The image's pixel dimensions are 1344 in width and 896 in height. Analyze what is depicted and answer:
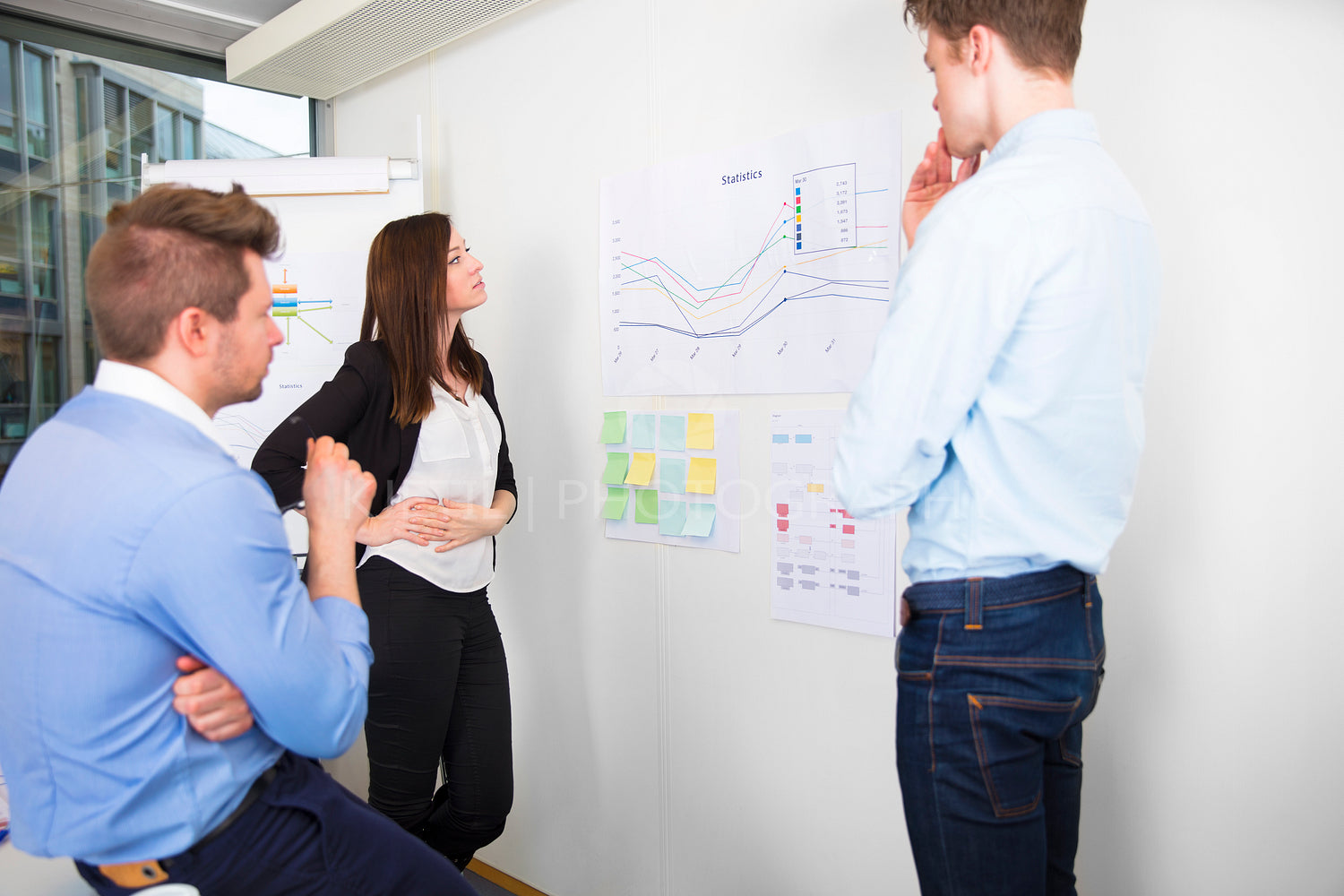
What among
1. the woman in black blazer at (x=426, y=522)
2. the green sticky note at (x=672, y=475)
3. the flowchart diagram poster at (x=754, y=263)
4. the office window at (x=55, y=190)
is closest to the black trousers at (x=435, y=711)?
the woman in black blazer at (x=426, y=522)

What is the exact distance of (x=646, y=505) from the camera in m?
2.32

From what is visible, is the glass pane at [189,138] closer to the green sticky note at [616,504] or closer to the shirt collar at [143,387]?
the green sticky note at [616,504]

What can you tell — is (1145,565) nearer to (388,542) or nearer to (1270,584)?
(1270,584)

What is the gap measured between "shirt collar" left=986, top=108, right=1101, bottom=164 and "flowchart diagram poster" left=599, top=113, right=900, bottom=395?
74 cm

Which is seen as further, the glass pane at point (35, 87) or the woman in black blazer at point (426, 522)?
the glass pane at point (35, 87)

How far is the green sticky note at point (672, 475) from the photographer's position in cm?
223

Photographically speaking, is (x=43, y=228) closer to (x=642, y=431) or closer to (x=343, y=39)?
(x=343, y=39)

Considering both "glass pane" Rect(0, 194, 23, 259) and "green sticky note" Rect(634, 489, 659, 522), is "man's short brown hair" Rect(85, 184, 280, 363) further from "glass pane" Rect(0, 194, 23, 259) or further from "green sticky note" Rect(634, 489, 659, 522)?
"glass pane" Rect(0, 194, 23, 259)

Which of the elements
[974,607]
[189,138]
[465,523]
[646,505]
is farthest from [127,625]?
[189,138]

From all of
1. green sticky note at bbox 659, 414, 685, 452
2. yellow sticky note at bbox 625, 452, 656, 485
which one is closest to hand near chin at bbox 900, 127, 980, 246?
green sticky note at bbox 659, 414, 685, 452

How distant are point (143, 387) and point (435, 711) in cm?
116

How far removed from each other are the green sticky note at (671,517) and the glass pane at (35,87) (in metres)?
2.47

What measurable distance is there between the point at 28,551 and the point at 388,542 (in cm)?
99

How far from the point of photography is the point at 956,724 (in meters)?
0.98
